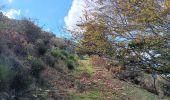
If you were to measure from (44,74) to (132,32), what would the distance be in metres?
3.85

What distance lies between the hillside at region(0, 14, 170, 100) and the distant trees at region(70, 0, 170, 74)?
160cm

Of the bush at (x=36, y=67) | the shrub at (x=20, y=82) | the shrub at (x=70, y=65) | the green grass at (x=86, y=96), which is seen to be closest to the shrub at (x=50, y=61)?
the shrub at (x=70, y=65)

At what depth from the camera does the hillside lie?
13781 mm

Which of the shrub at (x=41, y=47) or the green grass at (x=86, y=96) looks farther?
the shrub at (x=41, y=47)

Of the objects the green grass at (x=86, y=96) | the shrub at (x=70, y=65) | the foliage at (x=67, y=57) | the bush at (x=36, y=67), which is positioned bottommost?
the green grass at (x=86, y=96)

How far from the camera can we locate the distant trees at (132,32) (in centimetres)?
1589

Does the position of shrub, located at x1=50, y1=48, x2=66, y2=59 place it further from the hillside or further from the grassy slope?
the grassy slope

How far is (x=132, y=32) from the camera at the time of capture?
17266 millimetres

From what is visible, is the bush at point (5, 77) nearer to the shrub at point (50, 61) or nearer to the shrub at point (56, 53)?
the shrub at point (50, 61)

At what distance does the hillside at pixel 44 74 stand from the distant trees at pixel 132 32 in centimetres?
160

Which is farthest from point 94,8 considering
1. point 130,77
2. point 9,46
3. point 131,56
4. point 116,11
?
point 130,77

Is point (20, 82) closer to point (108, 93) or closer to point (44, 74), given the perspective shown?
point (44, 74)

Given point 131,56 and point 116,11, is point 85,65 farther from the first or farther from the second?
point 116,11

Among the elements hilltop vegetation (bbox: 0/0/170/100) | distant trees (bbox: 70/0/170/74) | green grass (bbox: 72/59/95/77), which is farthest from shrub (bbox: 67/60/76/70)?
distant trees (bbox: 70/0/170/74)
